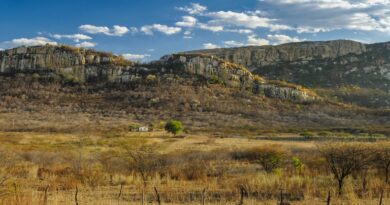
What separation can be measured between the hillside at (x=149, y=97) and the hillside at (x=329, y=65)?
136 ft

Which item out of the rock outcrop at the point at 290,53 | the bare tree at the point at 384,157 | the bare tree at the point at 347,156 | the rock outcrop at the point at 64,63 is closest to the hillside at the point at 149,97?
the rock outcrop at the point at 64,63

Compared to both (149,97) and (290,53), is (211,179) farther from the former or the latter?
(290,53)

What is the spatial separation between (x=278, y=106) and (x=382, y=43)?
332 ft

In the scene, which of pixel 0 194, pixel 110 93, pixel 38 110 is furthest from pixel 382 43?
pixel 0 194

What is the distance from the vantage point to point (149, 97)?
312 ft

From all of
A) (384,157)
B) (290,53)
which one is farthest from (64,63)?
(384,157)

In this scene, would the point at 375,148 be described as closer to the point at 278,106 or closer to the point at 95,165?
the point at 95,165

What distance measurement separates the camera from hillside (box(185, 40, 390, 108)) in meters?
146

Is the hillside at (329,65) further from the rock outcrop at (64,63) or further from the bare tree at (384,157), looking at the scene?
the bare tree at (384,157)

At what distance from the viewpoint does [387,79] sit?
15512 centimetres

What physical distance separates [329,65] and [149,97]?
96356 millimetres

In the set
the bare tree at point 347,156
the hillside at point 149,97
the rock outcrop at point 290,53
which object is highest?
the rock outcrop at point 290,53

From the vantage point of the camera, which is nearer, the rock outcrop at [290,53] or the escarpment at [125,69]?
the escarpment at [125,69]

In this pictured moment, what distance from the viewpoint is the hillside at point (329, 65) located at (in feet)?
479
